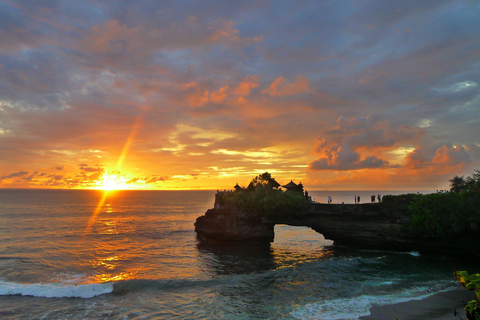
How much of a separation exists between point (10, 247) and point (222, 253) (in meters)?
31.1

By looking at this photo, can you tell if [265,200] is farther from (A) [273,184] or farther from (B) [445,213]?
(B) [445,213]

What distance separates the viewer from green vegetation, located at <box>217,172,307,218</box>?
40500 millimetres

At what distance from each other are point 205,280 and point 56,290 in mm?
12902

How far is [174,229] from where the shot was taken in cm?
6072

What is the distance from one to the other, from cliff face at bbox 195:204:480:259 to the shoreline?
537 inches

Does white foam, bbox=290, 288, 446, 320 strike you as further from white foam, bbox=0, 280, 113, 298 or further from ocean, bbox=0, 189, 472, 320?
white foam, bbox=0, 280, 113, 298

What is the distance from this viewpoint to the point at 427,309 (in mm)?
19078

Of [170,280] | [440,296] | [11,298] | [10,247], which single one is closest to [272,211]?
[170,280]

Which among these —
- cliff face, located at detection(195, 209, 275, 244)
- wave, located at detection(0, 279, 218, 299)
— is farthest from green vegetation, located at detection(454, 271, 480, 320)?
cliff face, located at detection(195, 209, 275, 244)

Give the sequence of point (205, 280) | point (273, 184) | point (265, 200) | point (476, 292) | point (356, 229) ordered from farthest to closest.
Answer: point (273, 184)
point (265, 200)
point (356, 229)
point (205, 280)
point (476, 292)

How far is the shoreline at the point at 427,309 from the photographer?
1792 cm

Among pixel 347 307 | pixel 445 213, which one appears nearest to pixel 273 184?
pixel 445 213

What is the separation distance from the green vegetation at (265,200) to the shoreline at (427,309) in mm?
20526

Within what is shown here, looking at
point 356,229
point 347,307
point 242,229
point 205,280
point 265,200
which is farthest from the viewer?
point 242,229
